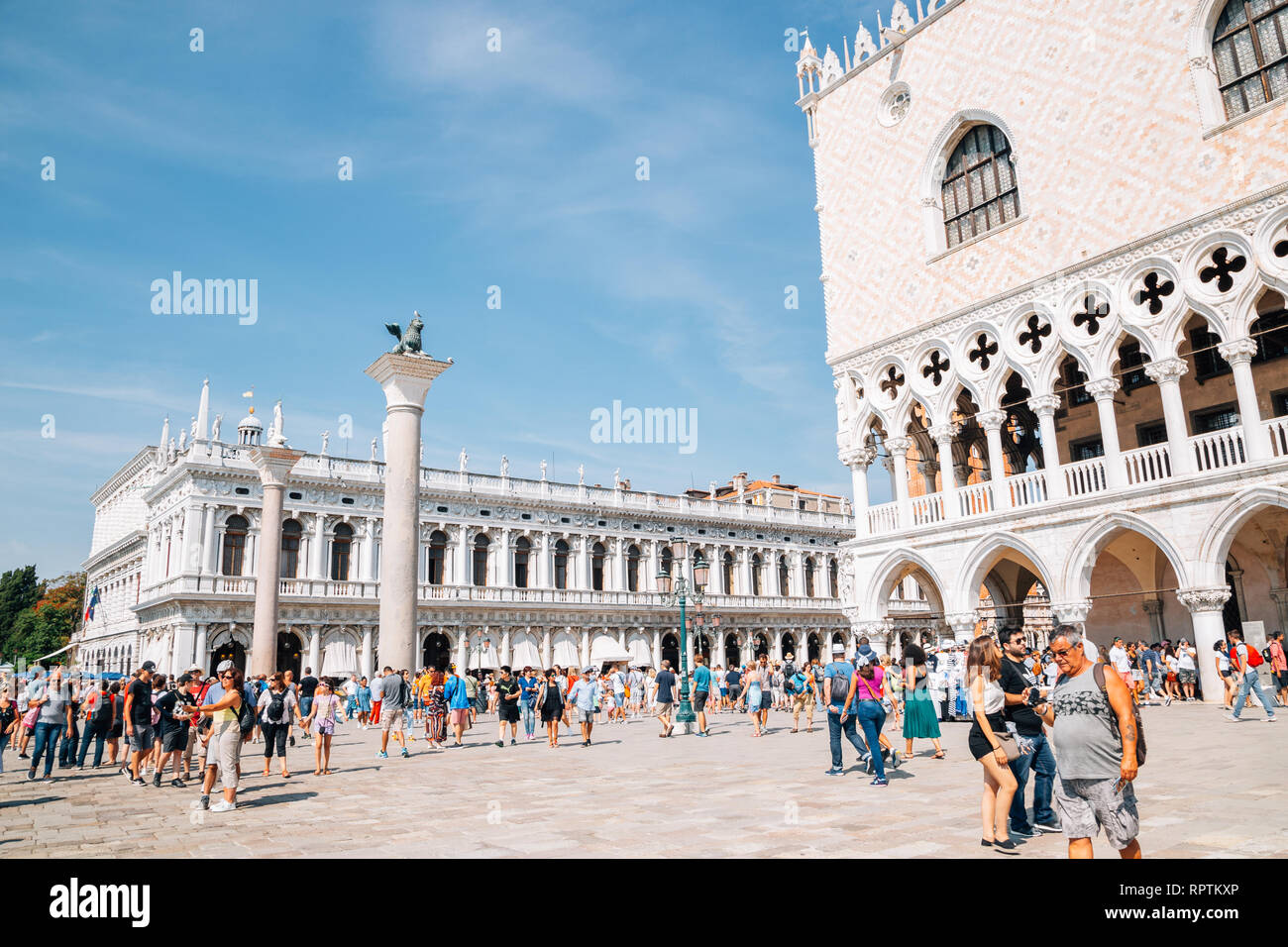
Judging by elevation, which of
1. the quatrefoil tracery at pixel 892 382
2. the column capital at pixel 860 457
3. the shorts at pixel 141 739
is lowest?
the shorts at pixel 141 739

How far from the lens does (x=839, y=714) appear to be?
994 cm

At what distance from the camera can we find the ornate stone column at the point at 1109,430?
715 inches

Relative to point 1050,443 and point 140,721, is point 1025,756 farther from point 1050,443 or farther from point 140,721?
point 1050,443

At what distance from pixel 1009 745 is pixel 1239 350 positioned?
14.2 meters

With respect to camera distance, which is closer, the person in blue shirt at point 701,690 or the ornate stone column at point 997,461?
the person in blue shirt at point 701,690

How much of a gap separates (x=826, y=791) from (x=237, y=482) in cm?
3263

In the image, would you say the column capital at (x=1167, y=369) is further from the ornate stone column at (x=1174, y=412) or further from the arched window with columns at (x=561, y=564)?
the arched window with columns at (x=561, y=564)

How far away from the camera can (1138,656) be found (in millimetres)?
18469

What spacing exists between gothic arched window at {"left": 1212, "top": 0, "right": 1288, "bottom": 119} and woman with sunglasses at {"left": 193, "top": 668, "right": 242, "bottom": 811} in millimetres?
19497

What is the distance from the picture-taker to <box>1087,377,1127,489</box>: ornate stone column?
18.2 meters

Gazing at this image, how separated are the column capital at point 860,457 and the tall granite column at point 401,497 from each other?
11267mm

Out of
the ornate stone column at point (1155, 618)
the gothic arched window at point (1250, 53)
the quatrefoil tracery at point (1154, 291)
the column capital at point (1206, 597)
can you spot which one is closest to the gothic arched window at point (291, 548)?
the ornate stone column at point (1155, 618)

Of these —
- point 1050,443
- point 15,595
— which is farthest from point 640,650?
point 15,595
